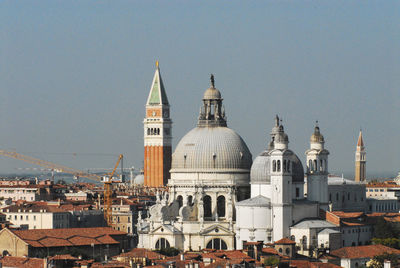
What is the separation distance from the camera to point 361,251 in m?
58.5

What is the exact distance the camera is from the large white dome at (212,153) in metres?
69.7

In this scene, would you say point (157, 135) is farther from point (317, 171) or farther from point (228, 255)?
point (228, 255)

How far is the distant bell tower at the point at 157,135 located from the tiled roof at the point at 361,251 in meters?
49.1

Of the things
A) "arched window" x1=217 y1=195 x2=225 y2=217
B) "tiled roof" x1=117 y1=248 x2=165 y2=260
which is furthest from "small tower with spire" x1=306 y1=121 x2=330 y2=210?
"tiled roof" x1=117 y1=248 x2=165 y2=260

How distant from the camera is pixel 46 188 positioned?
101 meters

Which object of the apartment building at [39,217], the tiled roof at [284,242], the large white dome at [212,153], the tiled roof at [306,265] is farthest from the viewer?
the apartment building at [39,217]

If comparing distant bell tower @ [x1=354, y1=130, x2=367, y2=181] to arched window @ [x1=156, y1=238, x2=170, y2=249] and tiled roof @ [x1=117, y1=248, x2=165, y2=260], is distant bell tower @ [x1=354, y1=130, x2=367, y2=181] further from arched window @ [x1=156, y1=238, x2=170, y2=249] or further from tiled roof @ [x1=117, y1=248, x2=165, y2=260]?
tiled roof @ [x1=117, y1=248, x2=165, y2=260]

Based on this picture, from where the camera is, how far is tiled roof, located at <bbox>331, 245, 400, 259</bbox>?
57594 mm

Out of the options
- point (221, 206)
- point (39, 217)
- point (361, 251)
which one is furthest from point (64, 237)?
point (361, 251)

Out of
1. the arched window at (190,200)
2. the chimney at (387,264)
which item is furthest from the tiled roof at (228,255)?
the arched window at (190,200)

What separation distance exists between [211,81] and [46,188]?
31.0 meters

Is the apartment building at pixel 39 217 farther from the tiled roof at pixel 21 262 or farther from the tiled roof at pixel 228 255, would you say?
the tiled roof at pixel 21 262

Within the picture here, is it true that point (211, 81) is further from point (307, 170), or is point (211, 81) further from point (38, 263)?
point (38, 263)

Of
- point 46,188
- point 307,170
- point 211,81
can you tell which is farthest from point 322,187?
point 46,188
